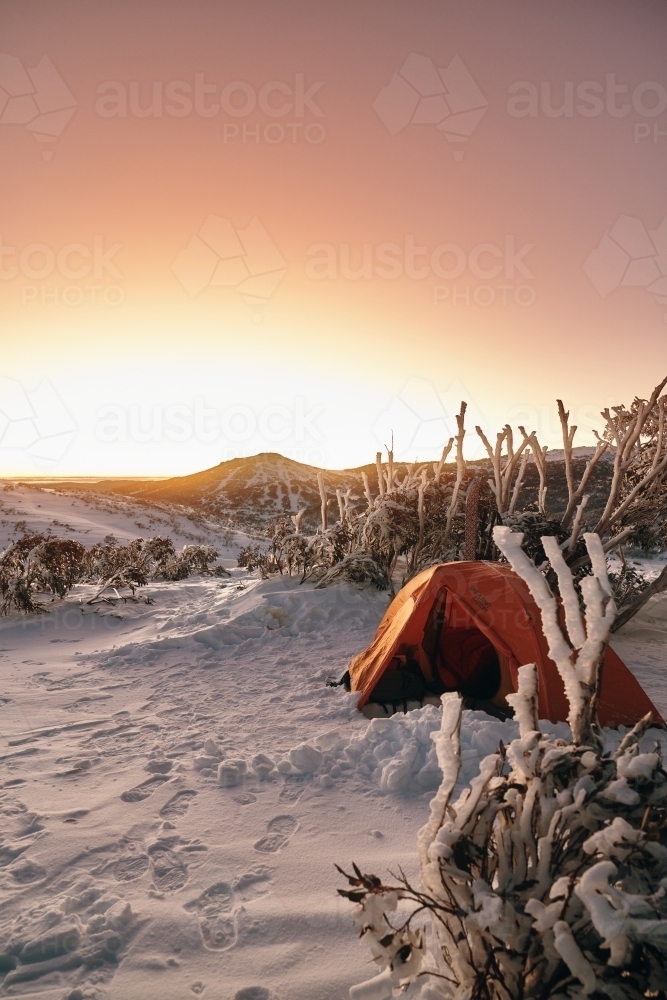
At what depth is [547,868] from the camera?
1479mm

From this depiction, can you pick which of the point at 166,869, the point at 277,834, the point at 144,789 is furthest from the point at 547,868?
the point at 144,789

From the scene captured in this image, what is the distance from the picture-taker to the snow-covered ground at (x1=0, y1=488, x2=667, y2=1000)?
2064mm

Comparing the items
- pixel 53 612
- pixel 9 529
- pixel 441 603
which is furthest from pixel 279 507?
pixel 441 603

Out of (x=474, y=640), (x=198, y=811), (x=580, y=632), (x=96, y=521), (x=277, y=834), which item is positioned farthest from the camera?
(x=96, y=521)

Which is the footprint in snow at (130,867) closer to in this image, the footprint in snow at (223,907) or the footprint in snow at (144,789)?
the footprint in snow at (223,907)

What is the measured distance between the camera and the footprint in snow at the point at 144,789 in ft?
10.7

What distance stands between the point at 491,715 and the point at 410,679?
0.83m

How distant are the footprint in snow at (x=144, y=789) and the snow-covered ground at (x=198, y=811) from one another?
0.04 ft

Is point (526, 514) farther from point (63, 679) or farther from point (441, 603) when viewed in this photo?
point (63, 679)

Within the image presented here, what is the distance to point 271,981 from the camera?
1.96 meters

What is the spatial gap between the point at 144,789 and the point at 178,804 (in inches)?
12.8

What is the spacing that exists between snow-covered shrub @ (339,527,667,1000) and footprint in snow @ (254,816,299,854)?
1.24 meters

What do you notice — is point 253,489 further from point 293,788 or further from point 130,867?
point 130,867

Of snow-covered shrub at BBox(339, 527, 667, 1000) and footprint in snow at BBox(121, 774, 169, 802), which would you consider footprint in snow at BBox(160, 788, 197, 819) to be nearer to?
footprint in snow at BBox(121, 774, 169, 802)
